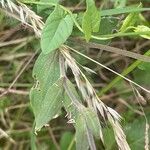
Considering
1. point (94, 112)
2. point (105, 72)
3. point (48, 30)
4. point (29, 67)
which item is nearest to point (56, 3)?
point (48, 30)

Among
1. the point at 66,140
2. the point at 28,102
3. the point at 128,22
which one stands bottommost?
the point at 66,140

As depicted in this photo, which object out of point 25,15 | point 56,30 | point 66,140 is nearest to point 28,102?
point 66,140

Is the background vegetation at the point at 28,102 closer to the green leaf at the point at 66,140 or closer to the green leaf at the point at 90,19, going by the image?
the green leaf at the point at 66,140

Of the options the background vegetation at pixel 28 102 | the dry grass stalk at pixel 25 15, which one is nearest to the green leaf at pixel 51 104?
the dry grass stalk at pixel 25 15

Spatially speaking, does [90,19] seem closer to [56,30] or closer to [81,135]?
[56,30]

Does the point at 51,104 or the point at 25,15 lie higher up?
the point at 25,15

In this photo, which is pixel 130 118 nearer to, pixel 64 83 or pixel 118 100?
pixel 118 100

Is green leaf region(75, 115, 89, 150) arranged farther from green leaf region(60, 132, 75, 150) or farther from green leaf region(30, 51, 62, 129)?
green leaf region(60, 132, 75, 150)
